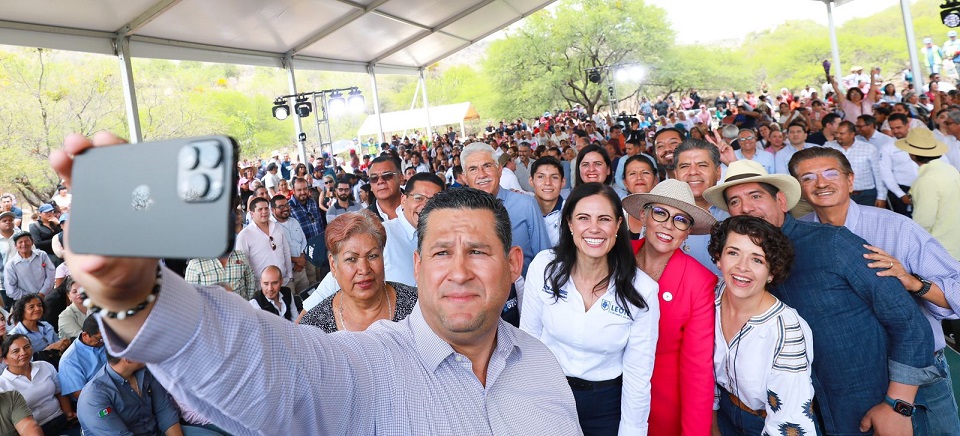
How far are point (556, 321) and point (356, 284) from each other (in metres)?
0.81

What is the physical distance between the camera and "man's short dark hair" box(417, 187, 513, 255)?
1.27m

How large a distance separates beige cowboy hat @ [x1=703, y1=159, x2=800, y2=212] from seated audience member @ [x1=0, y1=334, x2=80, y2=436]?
4.31m

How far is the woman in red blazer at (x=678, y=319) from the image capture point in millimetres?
2049

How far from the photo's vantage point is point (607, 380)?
2102mm

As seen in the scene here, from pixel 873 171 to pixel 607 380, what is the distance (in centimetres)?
477

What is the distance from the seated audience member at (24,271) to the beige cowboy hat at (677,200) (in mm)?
5885

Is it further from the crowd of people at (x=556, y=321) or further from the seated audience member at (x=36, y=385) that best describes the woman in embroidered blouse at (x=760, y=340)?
the seated audience member at (x=36, y=385)

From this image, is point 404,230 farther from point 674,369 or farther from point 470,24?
point 470,24

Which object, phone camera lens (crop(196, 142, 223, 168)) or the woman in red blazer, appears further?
the woman in red blazer

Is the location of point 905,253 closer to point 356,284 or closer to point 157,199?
point 356,284

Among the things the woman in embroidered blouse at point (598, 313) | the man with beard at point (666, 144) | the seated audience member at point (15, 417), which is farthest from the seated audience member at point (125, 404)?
the man with beard at point (666, 144)

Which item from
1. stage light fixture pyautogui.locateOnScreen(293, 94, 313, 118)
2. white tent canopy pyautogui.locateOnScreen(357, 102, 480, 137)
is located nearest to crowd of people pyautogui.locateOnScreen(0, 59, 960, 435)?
stage light fixture pyautogui.locateOnScreen(293, 94, 313, 118)

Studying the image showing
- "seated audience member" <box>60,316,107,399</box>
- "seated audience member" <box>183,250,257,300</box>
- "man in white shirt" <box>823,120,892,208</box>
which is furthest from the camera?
"man in white shirt" <box>823,120,892,208</box>

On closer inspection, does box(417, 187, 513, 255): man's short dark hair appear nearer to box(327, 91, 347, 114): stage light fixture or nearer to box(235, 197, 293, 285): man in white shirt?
box(235, 197, 293, 285): man in white shirt
